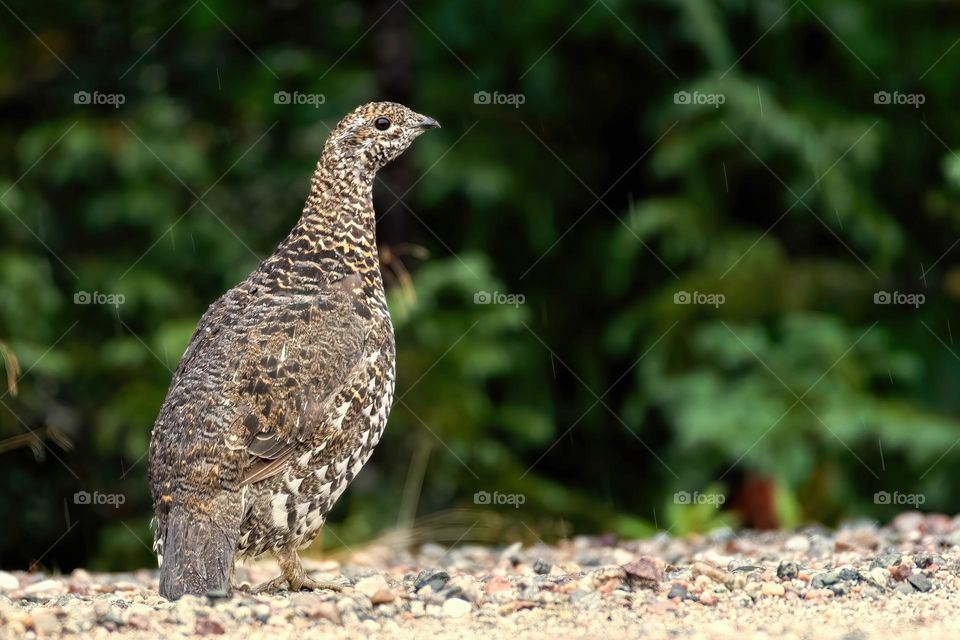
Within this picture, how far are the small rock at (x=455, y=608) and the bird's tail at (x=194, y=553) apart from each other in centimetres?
81

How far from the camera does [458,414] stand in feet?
30.0

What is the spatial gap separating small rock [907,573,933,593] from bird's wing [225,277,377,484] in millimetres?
2360

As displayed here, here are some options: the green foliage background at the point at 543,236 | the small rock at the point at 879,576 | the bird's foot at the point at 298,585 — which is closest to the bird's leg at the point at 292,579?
the bird's foot at the point at 298,585

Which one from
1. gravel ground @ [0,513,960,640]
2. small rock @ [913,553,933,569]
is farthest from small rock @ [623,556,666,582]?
small rock @ [913,553,933,569]

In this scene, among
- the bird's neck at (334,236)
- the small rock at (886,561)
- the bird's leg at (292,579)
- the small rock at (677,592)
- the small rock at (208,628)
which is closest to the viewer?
the small rock at (208,628)

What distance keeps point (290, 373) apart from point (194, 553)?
2.70 ft

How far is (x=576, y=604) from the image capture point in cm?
490

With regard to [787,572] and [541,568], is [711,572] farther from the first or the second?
[541,568]

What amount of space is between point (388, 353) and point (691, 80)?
234 inches

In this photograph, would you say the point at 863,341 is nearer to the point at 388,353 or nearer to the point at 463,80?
the point at 463,80

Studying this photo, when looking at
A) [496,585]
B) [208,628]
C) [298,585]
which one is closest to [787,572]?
[496,585]

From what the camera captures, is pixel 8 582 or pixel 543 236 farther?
pixel 543 236

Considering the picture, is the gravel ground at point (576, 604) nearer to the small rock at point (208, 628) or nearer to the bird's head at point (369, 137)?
the small rock at point (208, 628)

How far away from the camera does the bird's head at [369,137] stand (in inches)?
241
